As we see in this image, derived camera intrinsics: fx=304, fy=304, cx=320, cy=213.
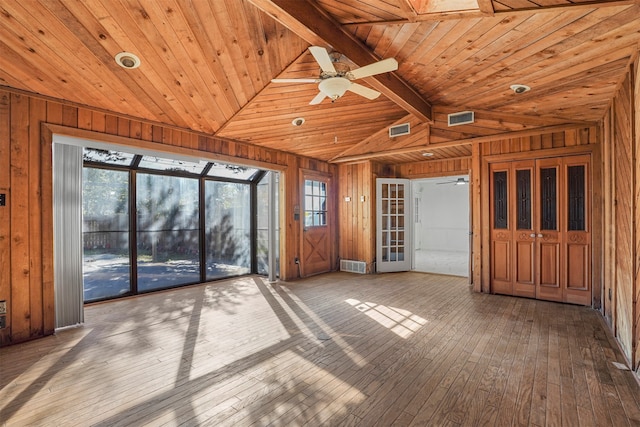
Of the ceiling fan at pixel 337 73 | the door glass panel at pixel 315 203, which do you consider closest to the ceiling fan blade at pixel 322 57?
the ceiling fan at pixel 337 73

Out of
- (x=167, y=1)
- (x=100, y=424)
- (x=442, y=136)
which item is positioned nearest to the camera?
(x=100, y=424)

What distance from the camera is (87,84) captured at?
3174mm

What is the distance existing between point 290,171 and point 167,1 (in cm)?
405

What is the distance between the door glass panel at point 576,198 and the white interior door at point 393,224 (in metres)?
3.05

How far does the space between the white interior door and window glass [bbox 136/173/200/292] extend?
388cm

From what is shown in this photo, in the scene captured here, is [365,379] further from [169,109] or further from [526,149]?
[526,149]

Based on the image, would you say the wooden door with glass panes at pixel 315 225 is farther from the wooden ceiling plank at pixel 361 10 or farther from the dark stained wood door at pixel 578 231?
the dark stained wood door at pixel 578 231

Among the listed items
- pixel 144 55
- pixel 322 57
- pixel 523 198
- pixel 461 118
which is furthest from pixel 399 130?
pixel 144 55

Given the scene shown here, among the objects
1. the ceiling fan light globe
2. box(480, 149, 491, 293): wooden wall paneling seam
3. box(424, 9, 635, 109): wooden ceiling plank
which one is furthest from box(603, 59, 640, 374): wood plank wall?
the ceiling fan light globe

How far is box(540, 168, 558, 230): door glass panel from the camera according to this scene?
15.0 feet

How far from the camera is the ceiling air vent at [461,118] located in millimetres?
4910

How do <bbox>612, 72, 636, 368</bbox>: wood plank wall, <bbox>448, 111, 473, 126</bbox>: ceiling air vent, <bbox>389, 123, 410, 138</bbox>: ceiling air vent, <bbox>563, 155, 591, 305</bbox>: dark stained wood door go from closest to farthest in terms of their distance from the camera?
<bbox>612, 72, 636, 368</bbox>: wood plank wall, <bbox>563, 155, 591, 305</bbox>: dark stained wood door, <bbox>448, 111, 473, 126</bbox>: ceiling air vent, <bbox>389, 123, 410, 138</bbox>: ceiling air vent

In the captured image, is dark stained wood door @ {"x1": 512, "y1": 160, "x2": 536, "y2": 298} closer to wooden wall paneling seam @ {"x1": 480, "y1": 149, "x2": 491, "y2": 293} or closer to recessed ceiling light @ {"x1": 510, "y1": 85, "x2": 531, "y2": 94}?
wooden wall paneling seam @ {"x1": 480, "y1": 149, "x2": 491, "y2": 293}

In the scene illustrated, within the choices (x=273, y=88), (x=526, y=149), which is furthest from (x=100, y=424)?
(x=526, y=149)
